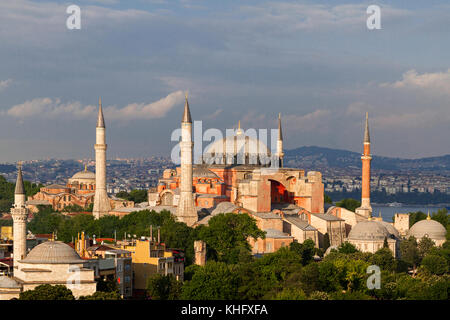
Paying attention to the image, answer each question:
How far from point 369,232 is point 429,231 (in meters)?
6.04

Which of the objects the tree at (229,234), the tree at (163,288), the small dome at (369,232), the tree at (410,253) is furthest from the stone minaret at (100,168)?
the tree at (163,288)

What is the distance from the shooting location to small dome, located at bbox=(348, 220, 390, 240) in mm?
50344

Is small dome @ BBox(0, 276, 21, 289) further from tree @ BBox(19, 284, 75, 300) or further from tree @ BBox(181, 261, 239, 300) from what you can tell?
tree @ BBox(181, 261, 239, 300)

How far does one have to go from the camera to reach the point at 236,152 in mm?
60969

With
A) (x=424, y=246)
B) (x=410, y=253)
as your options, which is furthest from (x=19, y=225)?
(x=424, y=246)

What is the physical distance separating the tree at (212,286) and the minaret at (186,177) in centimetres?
1547

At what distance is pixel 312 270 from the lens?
120 ft

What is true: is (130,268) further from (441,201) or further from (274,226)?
(441,201)

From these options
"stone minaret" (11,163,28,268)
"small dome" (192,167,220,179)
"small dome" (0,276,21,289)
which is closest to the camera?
"small dome" (0,276,21,289)

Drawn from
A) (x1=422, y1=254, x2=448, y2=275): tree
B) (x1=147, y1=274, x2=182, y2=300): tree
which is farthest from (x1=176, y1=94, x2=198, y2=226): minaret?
(x1=147, y1=274, x2=182, y2=300): tree

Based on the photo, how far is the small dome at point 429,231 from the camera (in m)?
54.8

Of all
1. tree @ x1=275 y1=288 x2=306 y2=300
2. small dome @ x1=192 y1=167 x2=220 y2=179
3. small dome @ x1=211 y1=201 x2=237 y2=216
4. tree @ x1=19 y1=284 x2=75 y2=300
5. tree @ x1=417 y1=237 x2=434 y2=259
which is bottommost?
tree @ x1=275 y1=288 x2=306 y2=300

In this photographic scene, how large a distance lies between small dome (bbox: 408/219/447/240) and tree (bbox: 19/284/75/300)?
2789cm
